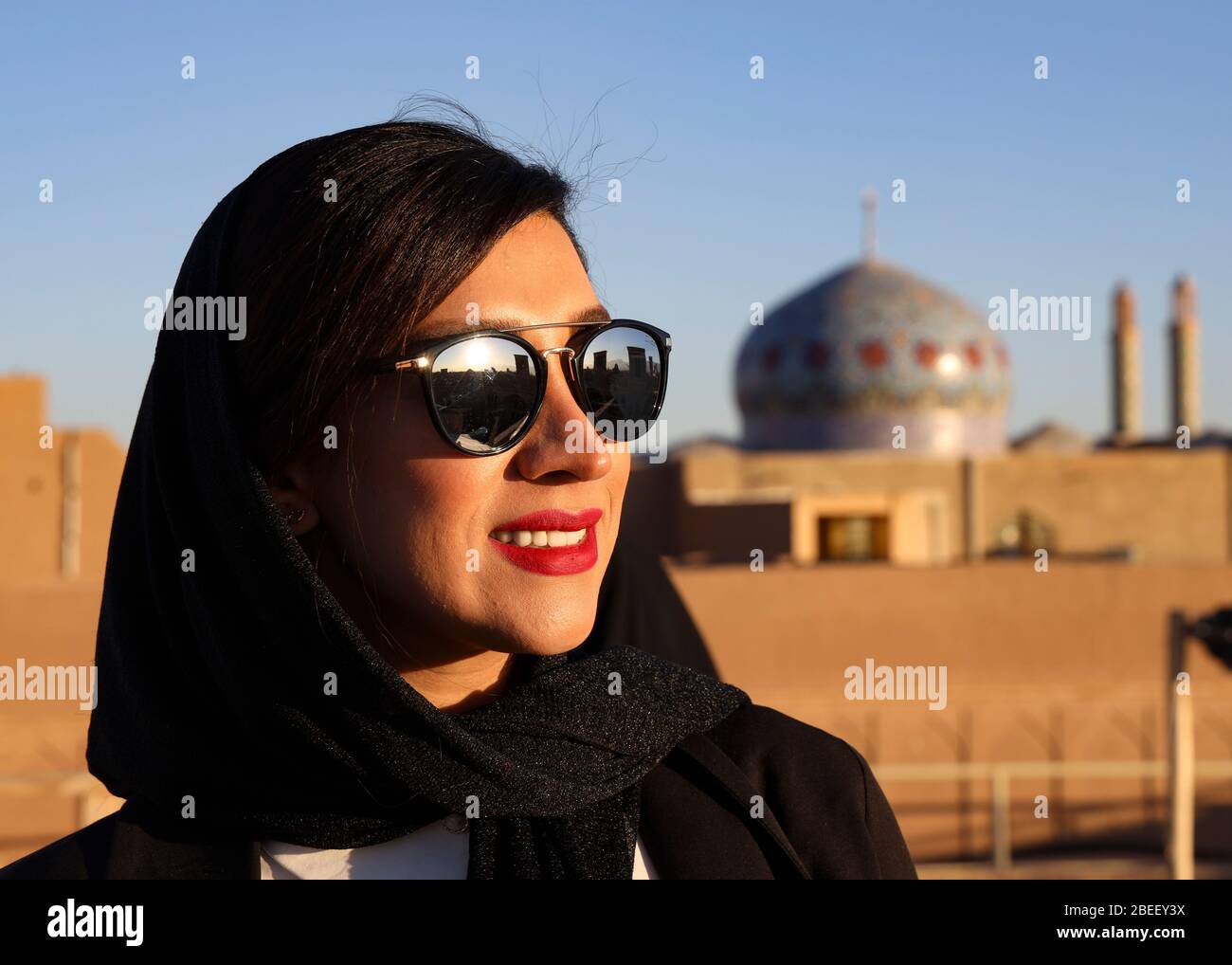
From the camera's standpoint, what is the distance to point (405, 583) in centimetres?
116

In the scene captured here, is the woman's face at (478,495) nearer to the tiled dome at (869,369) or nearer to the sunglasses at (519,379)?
the sunglasses at (519,379)

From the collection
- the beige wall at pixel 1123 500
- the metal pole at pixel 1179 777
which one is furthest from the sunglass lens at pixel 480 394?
the beige wall at pixel 1123 500

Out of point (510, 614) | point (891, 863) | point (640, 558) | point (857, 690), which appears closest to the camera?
point (510, 614)

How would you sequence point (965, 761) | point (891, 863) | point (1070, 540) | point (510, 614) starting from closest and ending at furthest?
1. point (510, 614)
2. point (891, 863)
3. point (965, 761)
4. point (1070, 540)


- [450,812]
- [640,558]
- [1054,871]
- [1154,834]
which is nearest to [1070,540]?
[1154,834]

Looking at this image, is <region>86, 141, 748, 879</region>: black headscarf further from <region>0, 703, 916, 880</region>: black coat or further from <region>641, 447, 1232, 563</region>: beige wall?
<region>641, 447, 1232, 563</region>: beige wall

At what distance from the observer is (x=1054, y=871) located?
7.99 m

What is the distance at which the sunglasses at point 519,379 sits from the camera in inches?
44.5

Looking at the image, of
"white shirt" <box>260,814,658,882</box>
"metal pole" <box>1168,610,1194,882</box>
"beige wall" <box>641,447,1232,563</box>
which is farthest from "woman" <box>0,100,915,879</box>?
"beige wall" <box>641,447,1232,563</box>

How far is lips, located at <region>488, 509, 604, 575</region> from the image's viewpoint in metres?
1.15

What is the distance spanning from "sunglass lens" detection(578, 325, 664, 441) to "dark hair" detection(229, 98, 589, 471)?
117 millimetres

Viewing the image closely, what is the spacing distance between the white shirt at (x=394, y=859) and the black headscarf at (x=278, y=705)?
0.08 ft

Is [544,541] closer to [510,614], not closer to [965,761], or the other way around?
[510,614]
